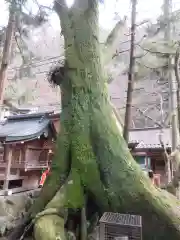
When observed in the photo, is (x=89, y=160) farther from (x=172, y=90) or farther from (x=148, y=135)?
(x=148, y=135)

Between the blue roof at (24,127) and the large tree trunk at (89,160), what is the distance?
3145mm

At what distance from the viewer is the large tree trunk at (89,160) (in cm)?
374

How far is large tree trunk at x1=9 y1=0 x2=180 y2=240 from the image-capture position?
3.74 m

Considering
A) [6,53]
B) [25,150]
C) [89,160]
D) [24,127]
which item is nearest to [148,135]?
[24,127]

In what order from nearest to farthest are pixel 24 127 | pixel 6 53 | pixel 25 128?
pixel 6 53 < pixel 25 128 < pixel 24 127

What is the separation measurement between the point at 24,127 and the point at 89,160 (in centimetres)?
521

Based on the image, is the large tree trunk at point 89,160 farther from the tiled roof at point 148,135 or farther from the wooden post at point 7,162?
the tiled roof at point 148,135

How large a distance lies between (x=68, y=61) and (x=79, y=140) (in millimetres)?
1619

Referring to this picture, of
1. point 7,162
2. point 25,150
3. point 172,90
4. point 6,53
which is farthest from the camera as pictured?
point 25,150

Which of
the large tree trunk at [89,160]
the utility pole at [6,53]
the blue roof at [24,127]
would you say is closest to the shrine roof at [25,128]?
the blue roof at [24,127]

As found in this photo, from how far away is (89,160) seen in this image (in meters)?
4.27

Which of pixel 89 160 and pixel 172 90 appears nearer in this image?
pixel 89 160

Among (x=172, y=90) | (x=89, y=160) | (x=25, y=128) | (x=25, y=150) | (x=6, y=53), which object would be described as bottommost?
(x=25, y=150)

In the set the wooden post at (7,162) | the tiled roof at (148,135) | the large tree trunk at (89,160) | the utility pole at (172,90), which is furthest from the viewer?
the tiled roof at (148,135)
